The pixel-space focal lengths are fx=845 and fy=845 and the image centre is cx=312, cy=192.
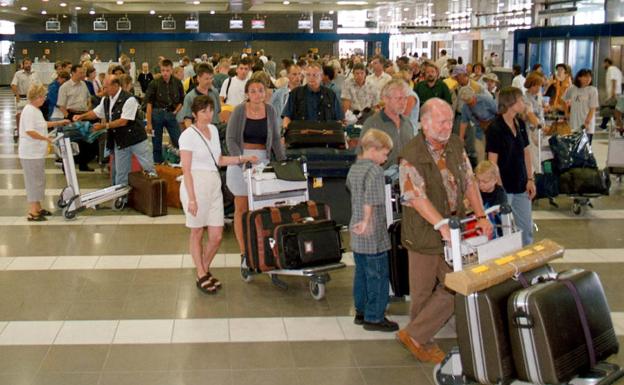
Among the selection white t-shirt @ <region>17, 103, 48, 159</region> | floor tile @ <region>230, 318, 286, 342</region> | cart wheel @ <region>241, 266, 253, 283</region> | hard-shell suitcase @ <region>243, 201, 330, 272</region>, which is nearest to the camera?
floor tile @ <region>230, 318, 286, 342</region>

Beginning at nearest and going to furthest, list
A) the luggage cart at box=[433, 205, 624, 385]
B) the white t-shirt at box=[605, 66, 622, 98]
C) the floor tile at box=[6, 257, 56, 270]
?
the luggage cart at box=[433, 205, 624, 385]
the floor tile at box=[6, 257, 56, 270]
the white t-shirt at box=[605, 66, 622, 98]

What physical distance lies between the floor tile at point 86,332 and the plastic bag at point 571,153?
6.05 metres

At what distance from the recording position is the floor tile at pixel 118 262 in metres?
7.65

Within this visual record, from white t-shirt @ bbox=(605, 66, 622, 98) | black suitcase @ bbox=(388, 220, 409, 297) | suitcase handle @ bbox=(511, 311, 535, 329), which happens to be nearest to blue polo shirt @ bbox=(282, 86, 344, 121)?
black suitcase @ bbox=(388, 220, 409, 297)

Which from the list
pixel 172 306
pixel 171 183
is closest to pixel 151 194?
pixel 171 183

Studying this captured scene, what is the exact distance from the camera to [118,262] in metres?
7.80

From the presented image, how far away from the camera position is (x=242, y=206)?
283 inches

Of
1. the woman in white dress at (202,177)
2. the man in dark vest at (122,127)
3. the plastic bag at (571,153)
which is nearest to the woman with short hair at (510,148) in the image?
the woman in white dress at (202,177)

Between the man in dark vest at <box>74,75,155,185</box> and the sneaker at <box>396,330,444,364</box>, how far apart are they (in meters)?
5.73

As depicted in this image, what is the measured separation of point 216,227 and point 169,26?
35341 millimetres

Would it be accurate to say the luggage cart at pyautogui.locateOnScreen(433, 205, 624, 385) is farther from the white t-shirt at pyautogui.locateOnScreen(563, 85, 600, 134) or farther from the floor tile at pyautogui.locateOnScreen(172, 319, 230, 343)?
the white t-shirt at pyautogui.locateOnScreen(563, 85, 600, 134)

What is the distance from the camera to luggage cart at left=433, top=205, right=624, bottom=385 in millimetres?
4449

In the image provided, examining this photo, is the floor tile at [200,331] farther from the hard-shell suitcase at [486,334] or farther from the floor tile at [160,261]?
the hard-shell suitcase at [486,334]

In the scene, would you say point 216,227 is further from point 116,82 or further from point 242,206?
point 116,82
